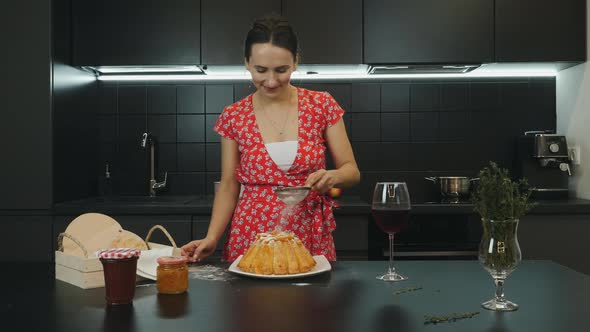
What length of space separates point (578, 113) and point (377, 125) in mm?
1073

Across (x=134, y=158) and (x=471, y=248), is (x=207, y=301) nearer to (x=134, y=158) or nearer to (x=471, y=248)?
(x=471, y=248)

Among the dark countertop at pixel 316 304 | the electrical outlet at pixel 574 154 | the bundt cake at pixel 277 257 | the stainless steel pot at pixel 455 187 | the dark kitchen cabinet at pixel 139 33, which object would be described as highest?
the dark kitchen cabinet at pixel 139 33

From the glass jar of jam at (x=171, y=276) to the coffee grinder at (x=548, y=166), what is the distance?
238cm

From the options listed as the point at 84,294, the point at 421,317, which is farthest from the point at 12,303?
the point at 421,317

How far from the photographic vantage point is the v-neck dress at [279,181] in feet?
6.53

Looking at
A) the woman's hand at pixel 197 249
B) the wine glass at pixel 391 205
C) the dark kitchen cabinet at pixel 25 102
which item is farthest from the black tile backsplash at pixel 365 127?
the wine glass at pixel 391 205

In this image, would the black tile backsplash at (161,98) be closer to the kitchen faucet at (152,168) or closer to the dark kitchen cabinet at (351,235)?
the kitchen faucet at (152,168)

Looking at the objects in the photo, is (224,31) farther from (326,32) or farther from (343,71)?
(343,71)

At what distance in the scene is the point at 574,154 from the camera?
324 cm

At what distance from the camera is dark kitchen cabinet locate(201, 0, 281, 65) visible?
3.19 m

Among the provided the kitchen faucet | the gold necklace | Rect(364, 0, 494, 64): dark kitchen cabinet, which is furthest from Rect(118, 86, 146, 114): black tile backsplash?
the gold necklace

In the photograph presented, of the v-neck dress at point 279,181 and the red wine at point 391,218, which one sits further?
the v-neck dress at point 279,181

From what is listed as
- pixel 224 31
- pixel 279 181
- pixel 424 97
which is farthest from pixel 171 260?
pixel 424 97

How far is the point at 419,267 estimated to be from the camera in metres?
1.46
